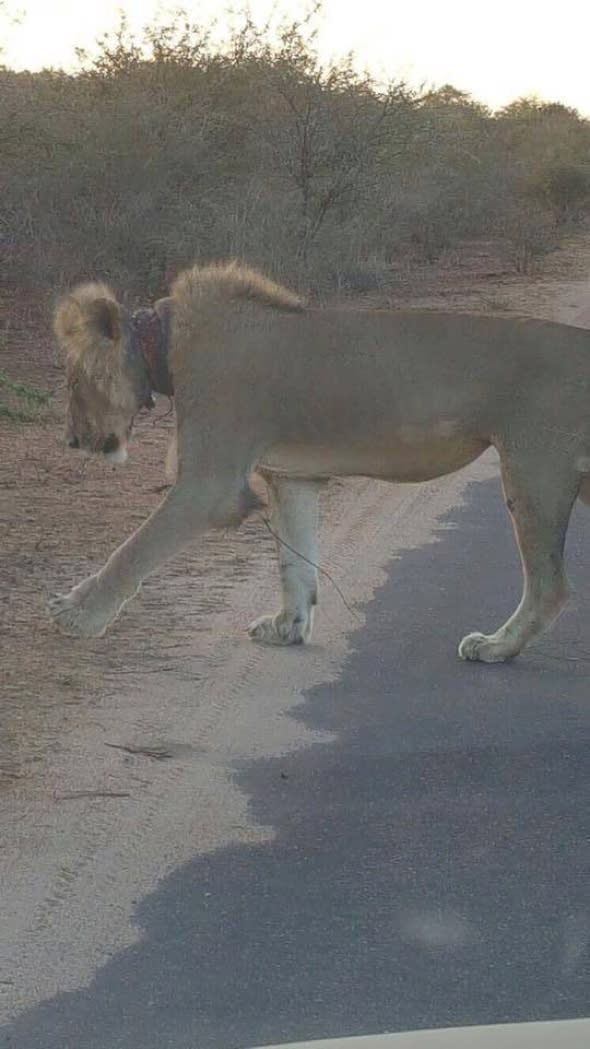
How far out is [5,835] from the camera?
15.5 ft

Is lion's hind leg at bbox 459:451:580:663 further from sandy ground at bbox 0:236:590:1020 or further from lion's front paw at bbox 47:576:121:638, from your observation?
lion's front paw at bbox 47:576:121:638

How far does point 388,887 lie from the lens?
4.43 metres

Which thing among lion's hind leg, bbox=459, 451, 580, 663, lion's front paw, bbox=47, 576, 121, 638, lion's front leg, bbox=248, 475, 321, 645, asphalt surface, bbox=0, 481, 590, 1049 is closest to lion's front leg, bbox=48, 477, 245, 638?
lion's front paw, bbox=47, 576, 121, 638

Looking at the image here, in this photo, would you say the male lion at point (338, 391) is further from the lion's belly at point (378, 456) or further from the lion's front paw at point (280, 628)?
the lion's front paw at point (280, 628)

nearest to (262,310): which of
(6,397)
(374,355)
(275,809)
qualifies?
(374,355)

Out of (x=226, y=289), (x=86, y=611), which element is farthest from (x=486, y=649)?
(x=226, y=289)

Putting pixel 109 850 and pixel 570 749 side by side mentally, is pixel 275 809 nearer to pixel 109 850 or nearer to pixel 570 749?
pixel 109 850

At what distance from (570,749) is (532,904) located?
126cm

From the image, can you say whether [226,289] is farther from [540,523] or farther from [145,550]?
[540,523]

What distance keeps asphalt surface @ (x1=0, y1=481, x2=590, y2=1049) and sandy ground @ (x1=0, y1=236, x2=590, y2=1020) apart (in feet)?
0.37

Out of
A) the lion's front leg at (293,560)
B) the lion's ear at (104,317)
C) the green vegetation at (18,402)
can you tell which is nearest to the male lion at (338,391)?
the lion's ear at (104,317)

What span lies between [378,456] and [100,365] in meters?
1.04

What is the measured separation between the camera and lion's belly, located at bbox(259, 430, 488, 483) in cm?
626

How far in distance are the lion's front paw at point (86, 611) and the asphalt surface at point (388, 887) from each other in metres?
0.77
